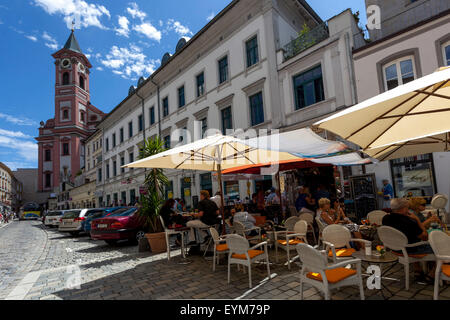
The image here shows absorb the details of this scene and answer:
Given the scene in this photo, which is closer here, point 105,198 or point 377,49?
point 377,49

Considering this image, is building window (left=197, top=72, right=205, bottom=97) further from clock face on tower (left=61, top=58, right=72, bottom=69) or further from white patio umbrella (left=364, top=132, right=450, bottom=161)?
clock face on tower (left=61, top=58, right=72, bottom=69)

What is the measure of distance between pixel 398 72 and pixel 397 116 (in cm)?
835

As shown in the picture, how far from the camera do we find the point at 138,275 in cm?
538

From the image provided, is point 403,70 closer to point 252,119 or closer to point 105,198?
point 252,119

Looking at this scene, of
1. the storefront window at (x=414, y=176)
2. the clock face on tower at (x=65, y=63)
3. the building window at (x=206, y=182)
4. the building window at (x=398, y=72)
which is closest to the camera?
the storefront window at (x=414, y=176)

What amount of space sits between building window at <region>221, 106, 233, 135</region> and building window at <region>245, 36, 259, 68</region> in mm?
3075

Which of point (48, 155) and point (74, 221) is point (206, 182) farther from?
point (48, 155)

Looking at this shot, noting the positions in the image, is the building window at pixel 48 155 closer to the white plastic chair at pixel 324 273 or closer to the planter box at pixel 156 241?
the planter box at pixel 156 241

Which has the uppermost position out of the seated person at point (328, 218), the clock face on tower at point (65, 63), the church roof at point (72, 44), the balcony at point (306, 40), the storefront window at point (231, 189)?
the church roof at point (72, 44)

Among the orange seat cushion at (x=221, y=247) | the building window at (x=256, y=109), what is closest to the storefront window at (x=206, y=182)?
the building window at (x=256, y=109)

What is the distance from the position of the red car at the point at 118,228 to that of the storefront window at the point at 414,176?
9713mm

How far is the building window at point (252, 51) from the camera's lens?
15367 mm

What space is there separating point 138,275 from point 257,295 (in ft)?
8.84

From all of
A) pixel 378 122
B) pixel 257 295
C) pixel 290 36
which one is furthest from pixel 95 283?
pixel 290 36
